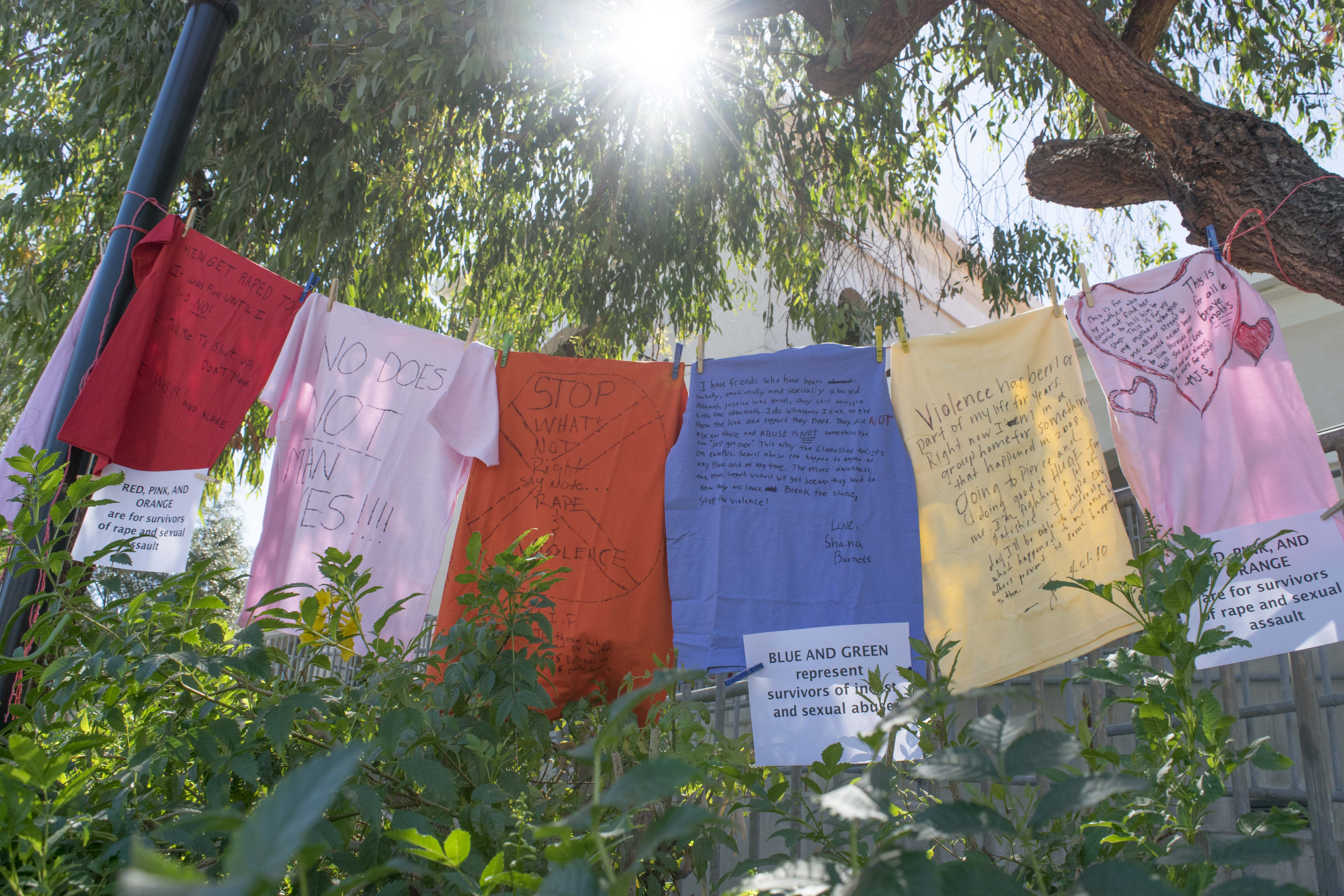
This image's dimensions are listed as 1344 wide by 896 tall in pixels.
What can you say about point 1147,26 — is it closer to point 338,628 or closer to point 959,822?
point 338,628

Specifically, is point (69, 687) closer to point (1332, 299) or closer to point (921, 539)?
point (921, 539)

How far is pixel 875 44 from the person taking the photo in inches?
136

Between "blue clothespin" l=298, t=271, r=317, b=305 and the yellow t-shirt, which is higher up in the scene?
"blue clothespin" l=298, t=271, r=317, b=305

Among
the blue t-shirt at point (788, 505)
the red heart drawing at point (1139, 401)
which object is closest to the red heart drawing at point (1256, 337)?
the red heart drawing at point (1139, 401)

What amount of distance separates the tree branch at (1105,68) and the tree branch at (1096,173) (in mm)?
266

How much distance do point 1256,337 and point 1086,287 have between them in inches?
15.6

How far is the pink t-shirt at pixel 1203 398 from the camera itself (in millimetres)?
1955

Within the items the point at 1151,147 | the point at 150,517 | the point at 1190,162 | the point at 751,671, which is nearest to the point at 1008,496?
the point at 751,671

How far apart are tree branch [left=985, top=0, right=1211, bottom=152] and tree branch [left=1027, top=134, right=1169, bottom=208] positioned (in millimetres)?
266

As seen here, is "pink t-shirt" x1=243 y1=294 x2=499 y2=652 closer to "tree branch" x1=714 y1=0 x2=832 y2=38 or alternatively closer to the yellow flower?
the yellow flower

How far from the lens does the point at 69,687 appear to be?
123cm

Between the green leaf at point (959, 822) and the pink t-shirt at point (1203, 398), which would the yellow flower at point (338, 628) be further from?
the pink t-shirt at point (1203, 398)

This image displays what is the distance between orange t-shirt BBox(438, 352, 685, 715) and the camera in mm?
2135

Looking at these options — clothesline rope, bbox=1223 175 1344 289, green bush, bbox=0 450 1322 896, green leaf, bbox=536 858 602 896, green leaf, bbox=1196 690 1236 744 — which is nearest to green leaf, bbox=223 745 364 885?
green bush, bbox=0 450 1322 896
